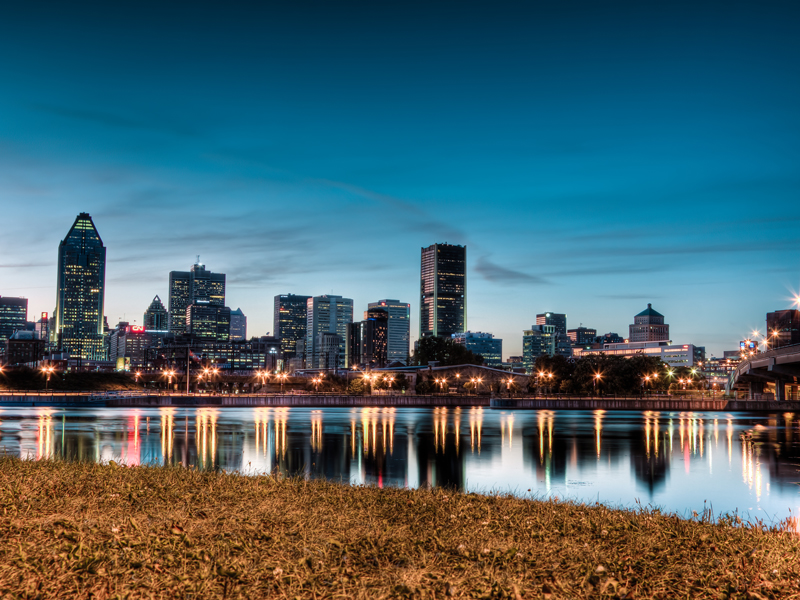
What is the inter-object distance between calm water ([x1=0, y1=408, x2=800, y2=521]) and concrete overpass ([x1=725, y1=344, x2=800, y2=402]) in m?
34.8

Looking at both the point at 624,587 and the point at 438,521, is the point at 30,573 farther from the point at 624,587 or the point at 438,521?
the point at 624,587

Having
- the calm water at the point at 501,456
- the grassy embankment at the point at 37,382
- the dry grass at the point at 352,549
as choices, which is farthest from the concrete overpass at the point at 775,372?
the grassy embankment at the point at 37,382

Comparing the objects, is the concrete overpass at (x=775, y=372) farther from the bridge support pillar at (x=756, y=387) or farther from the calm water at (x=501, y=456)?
the calm water at (x=501, y=456)

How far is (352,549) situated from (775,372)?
4955 inches

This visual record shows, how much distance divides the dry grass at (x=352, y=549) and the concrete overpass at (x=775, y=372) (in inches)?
3577

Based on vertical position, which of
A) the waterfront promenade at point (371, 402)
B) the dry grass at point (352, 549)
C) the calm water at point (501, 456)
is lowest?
the waterfront promenade at point (371, 402)

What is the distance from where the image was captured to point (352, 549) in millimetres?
10680

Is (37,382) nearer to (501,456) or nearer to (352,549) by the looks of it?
(501,456)

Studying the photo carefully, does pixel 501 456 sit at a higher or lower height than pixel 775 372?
lower

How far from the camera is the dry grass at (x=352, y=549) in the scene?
30.0ft

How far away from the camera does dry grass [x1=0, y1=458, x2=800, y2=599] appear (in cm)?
916

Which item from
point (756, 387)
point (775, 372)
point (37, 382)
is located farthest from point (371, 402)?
point (37, 382)

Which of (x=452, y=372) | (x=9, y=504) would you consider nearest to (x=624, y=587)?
(x=9, y=504)

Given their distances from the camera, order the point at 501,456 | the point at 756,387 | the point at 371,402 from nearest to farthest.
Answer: the point at 501,456
the point at 371,402
the point at 756,387
